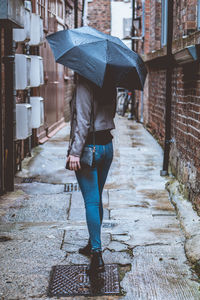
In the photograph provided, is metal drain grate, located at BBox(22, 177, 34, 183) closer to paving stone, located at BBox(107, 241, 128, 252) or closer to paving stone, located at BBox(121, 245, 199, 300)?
paving stone, located at BBox(107, 241, 128, 252)

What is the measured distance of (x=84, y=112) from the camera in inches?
135

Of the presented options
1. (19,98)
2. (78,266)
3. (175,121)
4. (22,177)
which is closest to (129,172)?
(175,121)

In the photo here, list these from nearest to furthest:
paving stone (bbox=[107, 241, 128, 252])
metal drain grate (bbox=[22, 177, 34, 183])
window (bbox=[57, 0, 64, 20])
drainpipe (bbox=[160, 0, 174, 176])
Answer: paving stone (bbox=[107, 241, 128, 252]) → drainpipe (bbox=[160, 0, 174, 176]) → metal drain grate (bbox=[22, 177, 34, 183]) → window (bbox=[57, 0, 64, 20])

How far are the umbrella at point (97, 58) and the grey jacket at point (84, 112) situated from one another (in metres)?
0.11

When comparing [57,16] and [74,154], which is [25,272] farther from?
[57,16]

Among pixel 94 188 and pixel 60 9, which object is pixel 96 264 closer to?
pixel 94 188

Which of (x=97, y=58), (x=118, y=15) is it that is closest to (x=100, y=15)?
(x=118, y=15)

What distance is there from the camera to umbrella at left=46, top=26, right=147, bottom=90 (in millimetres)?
3365

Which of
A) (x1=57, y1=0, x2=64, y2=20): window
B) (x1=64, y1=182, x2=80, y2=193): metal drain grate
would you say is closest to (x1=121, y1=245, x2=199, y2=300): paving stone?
(x1=64, y1=182, x2=80, y2=193): metal drain grate

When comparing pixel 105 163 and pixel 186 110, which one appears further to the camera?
pixel 186 110

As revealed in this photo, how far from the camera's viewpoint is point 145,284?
3457 mm

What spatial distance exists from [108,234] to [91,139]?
1.40m

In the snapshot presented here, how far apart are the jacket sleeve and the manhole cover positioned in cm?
97

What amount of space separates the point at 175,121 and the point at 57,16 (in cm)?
714
